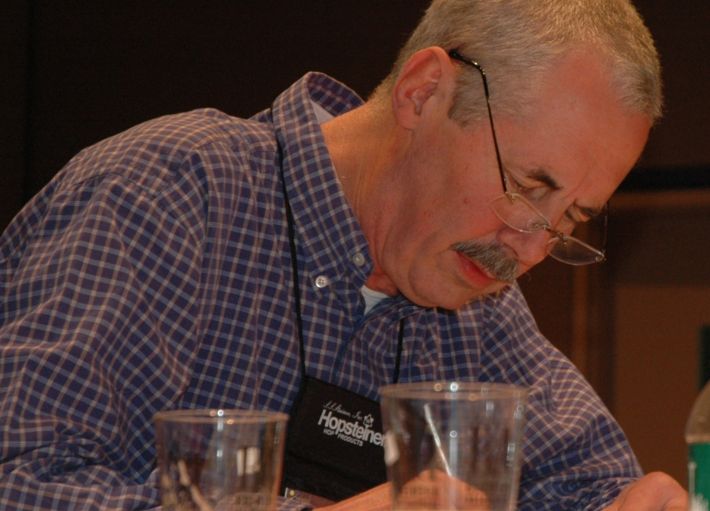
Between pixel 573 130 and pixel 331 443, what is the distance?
56 centimetres

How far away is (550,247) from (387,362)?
1.00 ft

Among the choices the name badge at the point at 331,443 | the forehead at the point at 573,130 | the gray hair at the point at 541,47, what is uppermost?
the gray hair at the point at 541,47

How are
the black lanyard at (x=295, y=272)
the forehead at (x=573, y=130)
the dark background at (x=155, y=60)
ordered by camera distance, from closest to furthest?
1. the forehead at (x=573, y=130)
2. the black lanyard at (x=295, y=272)
3. the dark background at (x=155, y=60)

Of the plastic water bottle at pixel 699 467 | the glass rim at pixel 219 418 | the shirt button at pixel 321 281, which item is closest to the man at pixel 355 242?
the shirt button at pixel 321 281

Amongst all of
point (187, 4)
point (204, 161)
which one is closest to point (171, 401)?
point (204, 161)

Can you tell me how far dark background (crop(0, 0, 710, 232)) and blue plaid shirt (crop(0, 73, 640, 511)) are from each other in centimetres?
224

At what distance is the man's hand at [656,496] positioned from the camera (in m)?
1.49

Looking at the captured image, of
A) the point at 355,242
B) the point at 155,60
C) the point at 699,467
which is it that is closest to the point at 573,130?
the point at 355,242

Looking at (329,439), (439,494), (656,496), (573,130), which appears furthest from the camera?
(329,439)

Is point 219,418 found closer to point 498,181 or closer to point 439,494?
point 439,494

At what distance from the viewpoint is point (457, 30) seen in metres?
1.74

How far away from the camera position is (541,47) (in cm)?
163

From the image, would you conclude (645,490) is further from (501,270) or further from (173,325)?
(173,325)

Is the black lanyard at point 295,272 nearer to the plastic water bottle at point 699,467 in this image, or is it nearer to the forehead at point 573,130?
the forehead at point 573,130
